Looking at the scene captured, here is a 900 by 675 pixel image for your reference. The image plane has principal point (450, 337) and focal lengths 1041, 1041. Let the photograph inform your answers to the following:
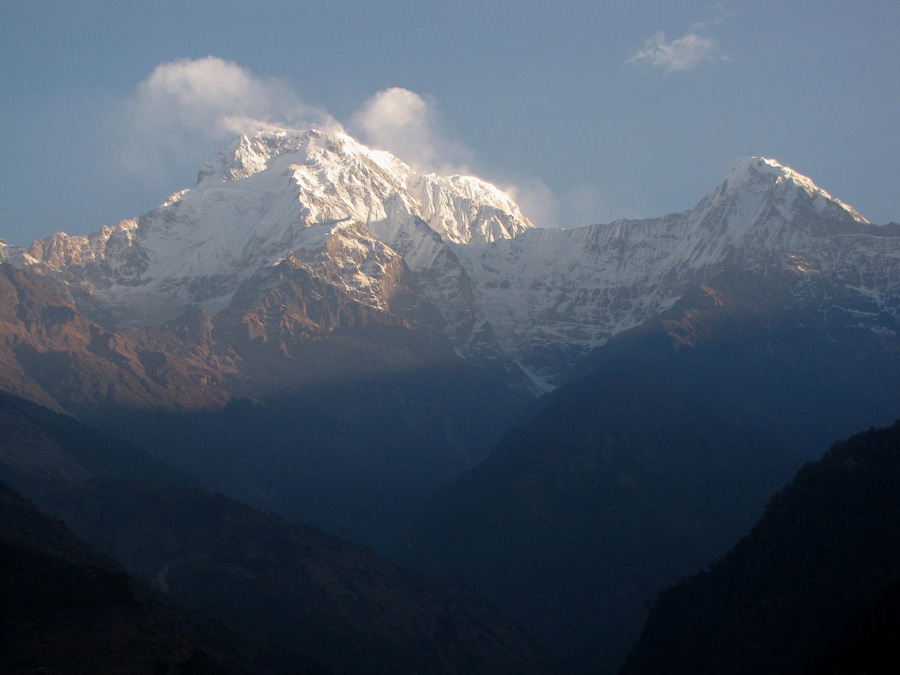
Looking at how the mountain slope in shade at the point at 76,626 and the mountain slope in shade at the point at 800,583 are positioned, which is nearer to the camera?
the mountain slope in shade at the point at 76,626

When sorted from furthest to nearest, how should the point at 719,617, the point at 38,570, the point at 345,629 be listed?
the point at 345,629, the point at 719,617, the point at 38,570

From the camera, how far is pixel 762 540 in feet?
472

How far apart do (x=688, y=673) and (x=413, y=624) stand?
3078 inches

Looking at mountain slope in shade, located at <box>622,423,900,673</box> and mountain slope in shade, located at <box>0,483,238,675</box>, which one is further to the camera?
mountain slope in shade, located at <box>622,423,900,673</box>

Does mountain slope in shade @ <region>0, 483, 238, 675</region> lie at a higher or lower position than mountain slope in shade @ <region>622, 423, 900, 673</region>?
lower

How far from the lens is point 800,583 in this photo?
420 feet

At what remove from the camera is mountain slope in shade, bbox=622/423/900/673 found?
11412 cm

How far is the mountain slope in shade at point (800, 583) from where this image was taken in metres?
114

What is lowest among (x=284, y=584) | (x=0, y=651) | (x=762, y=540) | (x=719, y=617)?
(x=0, y=651)

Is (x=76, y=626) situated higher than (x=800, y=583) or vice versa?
(x=800, y=583)

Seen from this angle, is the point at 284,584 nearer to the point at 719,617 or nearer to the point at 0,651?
the point at 719,617

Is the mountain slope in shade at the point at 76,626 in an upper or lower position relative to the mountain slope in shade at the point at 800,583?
lower

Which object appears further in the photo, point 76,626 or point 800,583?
point 800,583

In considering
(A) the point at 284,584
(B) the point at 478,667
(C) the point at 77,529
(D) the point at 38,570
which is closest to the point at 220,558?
(A) the point at 284,584
